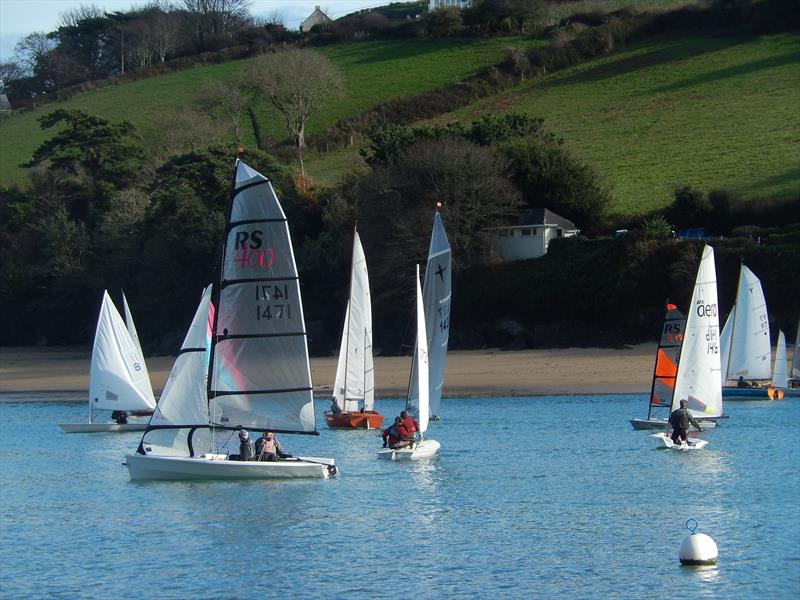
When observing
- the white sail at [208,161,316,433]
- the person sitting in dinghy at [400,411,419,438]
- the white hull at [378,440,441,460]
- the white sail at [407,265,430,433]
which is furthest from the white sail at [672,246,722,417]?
the white sail at [208,161,316,433]

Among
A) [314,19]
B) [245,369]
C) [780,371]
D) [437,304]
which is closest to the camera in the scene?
[245,369]

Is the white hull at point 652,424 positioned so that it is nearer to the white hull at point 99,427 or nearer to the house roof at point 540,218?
the white hull at point 99,427

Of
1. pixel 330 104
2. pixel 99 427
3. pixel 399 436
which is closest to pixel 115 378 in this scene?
pixel 99 427

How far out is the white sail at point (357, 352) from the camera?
3566 cm

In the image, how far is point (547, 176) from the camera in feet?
204

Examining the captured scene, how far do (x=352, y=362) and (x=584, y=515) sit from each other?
13.7 metres

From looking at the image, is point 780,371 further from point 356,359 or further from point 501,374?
point 356,359

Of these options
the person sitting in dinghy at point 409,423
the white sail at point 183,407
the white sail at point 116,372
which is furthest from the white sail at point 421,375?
the white sail at point 116,372

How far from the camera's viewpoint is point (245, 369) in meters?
24.0

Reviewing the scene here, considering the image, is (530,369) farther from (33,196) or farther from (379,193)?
(33,196)

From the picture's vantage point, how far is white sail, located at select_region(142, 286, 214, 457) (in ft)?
80.7

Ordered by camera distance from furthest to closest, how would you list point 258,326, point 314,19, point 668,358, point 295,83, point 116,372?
point 314,19
point 295,83
point 116,372
point 668,358
point 258,326

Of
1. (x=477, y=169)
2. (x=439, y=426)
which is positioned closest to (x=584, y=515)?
(x=439, y=426)

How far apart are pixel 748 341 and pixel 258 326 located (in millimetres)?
24103
